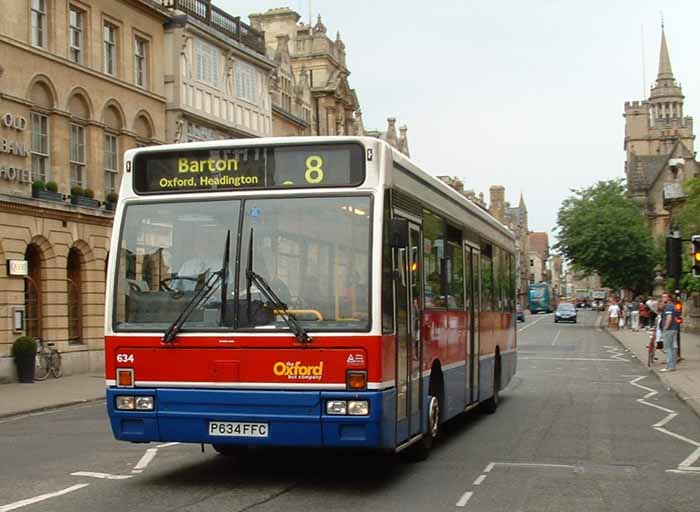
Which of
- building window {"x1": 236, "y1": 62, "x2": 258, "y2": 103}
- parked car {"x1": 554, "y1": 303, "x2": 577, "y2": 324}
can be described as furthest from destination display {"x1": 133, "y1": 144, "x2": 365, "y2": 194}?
parked car {"x1": 554, "y1": 303, "x2": 577, "y2": 324}

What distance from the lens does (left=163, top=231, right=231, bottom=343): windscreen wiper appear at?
9664 millimetres

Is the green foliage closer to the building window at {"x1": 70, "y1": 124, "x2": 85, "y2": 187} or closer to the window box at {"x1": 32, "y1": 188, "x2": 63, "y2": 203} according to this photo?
the window box at {"x1": 32, "y1": 188, "x2": 63, "y2": 203}

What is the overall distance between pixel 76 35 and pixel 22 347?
1053 centimetres

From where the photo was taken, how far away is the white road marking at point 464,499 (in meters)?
9.32

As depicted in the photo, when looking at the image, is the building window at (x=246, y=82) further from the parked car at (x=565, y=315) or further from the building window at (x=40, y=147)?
the parked car at (x=565, y=315)

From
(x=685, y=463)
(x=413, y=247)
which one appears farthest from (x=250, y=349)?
(x=685, y=463)

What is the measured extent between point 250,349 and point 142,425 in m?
1.23

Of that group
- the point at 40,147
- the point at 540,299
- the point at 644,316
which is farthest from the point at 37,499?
the point at 540,299

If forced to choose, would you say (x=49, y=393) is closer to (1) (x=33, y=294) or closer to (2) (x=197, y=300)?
(1) (x=33, y=294)

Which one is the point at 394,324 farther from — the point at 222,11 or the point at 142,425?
the point at 222,11

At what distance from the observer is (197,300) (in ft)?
31.8

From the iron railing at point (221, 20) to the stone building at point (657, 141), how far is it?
160ft

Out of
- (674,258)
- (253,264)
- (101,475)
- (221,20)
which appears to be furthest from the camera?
(221,20)

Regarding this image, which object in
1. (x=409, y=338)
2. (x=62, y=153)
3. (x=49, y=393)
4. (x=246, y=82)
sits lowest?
(x=49, y=393)
